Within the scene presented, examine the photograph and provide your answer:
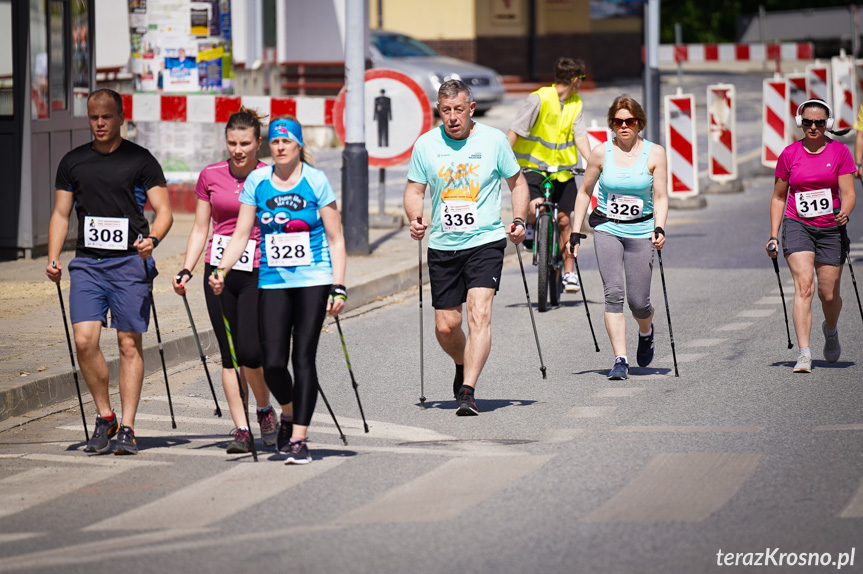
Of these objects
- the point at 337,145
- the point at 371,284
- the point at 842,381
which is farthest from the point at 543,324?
the point at 337,145

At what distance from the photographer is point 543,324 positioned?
40.1 ft

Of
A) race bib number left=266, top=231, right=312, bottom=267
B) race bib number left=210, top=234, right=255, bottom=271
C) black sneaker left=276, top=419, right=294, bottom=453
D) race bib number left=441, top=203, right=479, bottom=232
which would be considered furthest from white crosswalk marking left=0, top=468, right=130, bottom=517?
race bib number left=441, top=203, right=479, bottom=232

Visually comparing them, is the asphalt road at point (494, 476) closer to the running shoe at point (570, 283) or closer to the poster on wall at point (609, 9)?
the running shoe at point (570, 283)

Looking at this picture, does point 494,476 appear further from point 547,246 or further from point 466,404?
point 547,246

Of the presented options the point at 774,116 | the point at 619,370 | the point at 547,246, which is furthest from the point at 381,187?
the point at 774,116

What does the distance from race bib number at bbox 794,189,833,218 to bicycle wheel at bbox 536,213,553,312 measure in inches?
116

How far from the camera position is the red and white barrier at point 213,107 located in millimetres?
16452

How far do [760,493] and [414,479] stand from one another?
1557mm

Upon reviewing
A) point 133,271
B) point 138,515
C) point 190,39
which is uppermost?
point 190,39

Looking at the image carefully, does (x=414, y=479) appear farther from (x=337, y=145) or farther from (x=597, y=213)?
(x=337, y=145)

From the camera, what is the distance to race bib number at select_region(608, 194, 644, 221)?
9.93 m

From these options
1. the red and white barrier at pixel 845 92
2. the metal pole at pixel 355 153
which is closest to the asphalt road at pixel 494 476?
the metal pole at pixel 355 153

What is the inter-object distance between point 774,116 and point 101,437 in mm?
17896

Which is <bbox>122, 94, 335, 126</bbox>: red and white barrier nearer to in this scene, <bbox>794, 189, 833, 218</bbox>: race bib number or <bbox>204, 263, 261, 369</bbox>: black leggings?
<bbox>794, 189, 833, 218</bbox>: race bib number
